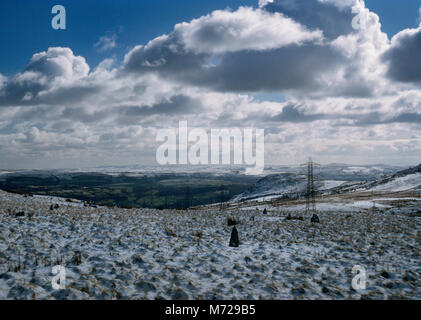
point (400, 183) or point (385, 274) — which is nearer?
point (385, 274)

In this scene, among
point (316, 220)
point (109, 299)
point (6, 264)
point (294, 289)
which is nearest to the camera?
point (109, 299)

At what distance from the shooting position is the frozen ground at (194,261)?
334 inches

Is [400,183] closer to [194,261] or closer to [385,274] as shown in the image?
[385,274]

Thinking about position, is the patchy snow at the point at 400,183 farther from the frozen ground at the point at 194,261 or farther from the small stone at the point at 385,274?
the small stone at the point at 385,274

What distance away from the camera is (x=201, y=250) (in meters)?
13.1

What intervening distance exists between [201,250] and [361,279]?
6.96m

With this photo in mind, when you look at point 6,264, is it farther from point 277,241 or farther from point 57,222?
point 277,241

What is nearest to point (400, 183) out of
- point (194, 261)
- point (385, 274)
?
point (385, 274)

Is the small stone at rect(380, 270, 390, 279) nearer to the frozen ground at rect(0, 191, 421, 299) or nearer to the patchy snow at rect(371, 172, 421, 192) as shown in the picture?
the frozen ground at rect(0, 191, 421, 299)

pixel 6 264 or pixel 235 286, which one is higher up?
pixel 6 264

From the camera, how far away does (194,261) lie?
11.4 m

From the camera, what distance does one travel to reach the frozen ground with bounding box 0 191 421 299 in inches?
334

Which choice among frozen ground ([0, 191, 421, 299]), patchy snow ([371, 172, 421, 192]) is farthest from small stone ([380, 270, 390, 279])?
patchy snow ([371, 172, 421, 192])
